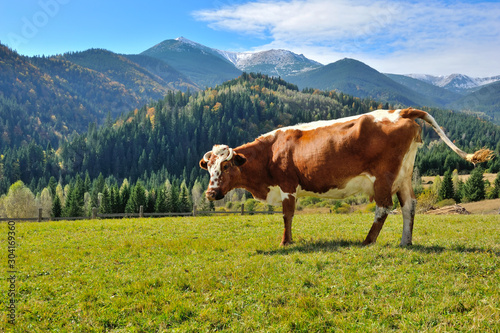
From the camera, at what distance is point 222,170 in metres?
11.2

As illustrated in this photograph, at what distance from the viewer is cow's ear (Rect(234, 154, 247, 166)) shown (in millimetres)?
11275

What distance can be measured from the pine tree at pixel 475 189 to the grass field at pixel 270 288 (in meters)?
83.5

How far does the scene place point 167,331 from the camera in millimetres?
5738

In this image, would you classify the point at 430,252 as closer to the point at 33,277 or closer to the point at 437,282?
the point at 437,282

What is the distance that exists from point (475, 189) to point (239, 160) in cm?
8973

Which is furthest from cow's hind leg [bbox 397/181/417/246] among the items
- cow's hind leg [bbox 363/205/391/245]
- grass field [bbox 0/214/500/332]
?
cow's hind leg [bbox 363/205/391/245]

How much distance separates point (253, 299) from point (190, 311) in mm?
1270

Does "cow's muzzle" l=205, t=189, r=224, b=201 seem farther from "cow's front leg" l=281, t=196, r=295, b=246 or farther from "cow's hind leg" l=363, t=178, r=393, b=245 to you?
"cow's hind leg" l=363, t=178, r=393, b=245

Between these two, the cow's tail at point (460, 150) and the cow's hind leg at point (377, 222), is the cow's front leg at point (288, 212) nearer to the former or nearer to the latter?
the cow's hind leg at point (377, 222)

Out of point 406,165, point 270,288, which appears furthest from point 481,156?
point 270,288

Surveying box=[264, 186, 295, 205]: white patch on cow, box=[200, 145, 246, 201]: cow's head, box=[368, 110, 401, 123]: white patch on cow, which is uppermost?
box=[368, 110, 401, 123]: white patch on cow

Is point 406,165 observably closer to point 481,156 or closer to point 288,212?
point 481,156

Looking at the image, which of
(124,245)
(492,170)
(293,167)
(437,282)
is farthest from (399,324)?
(492,170)

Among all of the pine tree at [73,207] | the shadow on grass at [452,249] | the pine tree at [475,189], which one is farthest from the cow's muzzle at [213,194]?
the pine tree at [475,189]
